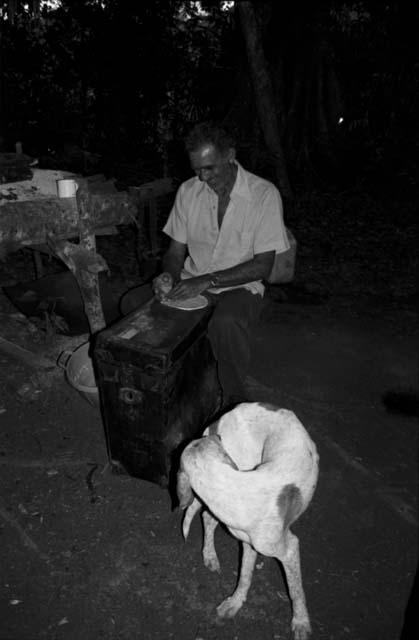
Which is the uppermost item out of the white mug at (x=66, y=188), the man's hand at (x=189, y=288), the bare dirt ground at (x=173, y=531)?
the white mug at (x=66, y=188)

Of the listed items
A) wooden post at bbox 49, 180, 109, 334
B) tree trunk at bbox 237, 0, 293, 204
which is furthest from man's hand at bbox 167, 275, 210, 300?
tree trunk at bbox 237, 0, 293, 204

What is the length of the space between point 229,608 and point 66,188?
8.03 feet

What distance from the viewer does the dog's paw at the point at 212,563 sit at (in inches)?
81.4

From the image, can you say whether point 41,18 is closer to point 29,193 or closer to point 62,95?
point 62,95

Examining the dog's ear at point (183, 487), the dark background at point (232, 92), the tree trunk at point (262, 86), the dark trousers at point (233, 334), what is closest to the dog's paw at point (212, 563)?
the dog's ear at point (183, 487)

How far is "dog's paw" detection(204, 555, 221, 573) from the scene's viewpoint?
2068 mm

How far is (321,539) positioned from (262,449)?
0.87 m

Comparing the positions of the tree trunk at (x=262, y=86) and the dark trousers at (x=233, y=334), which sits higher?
the tree trunk at (x=262, y=86)

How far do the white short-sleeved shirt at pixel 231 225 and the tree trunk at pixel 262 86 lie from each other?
439cm

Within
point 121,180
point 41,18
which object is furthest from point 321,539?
point 41,18

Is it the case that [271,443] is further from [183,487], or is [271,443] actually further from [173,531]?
[173,531]

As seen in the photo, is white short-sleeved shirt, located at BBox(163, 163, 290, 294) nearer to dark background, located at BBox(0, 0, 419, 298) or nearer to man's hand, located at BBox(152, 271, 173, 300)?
man's hand, located at BBox(152, 271, 173, 300)

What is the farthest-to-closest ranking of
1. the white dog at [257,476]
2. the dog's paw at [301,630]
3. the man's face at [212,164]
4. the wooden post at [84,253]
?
the wooden post at [84,253]
the man's face at [212,164]
the dog's paw at [301,630]
the white dog at [257,476]

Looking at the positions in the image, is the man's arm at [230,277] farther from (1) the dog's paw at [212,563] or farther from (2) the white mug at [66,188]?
(1) the dog's paw at [212,563]
